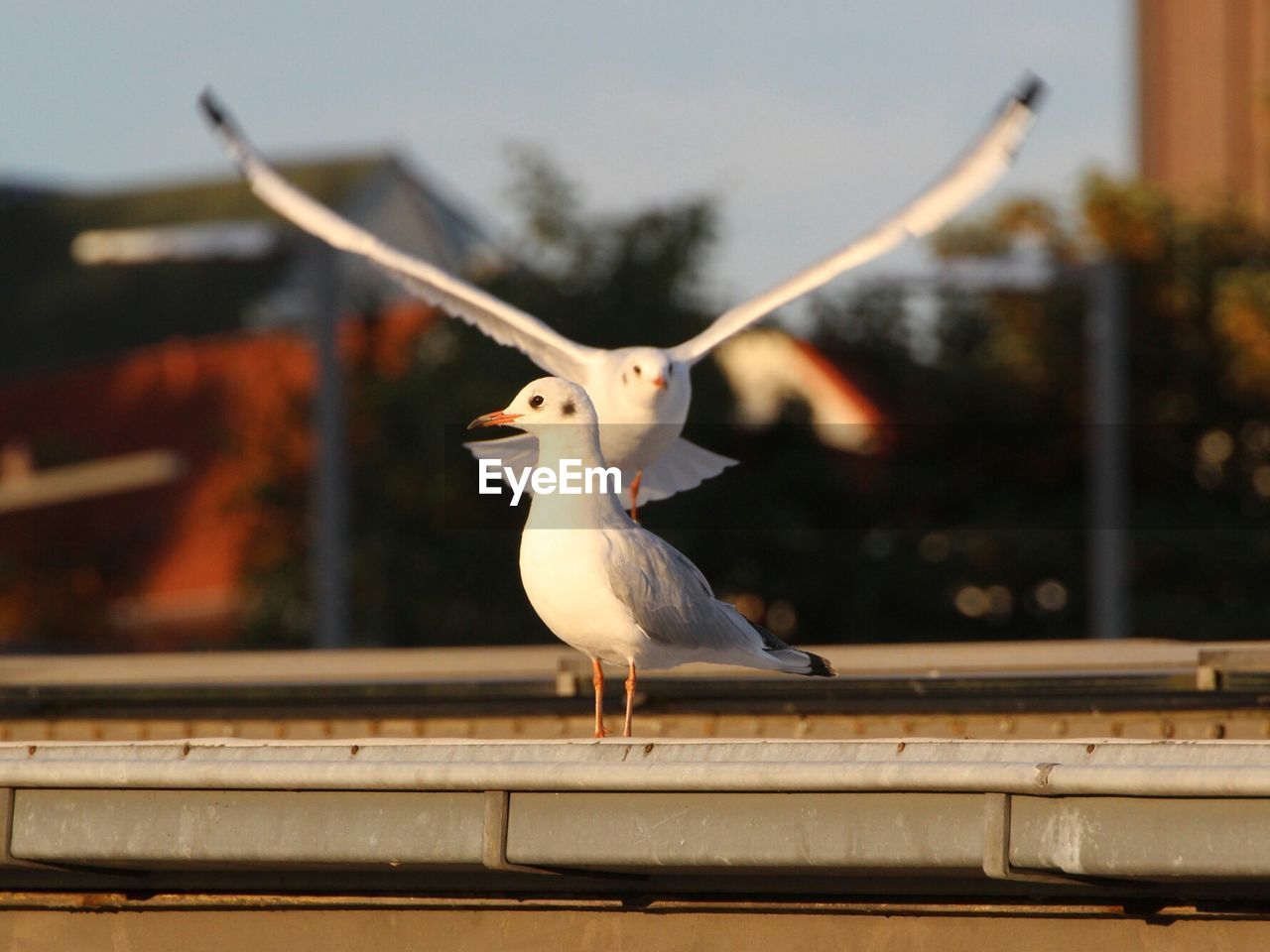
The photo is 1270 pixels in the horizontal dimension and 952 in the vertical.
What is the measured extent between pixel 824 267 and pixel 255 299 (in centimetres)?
4699

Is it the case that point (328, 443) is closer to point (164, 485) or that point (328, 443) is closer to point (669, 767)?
point (669, 767)

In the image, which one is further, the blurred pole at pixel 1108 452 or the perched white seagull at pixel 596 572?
the blurred pole at pixel 1108 452

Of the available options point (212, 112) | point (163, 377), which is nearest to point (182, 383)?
point (163, 377)

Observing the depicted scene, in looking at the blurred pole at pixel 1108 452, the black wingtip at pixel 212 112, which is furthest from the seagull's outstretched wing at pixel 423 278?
the blurred pole at pixel 1108 452

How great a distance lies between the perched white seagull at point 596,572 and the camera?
731 cm

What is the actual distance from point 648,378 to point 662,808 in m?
3.53

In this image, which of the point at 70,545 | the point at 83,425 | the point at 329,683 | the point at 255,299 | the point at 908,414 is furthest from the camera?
the point at 255,299

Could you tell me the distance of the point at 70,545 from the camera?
40.3 metres

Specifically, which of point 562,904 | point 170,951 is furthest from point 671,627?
point 170,951

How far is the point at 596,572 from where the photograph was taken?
729 cm

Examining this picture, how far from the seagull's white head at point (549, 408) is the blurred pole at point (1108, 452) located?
52.5ft

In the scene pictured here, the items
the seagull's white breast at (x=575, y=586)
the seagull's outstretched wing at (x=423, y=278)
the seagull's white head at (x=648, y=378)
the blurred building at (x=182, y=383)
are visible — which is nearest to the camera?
the seagull's white breast at (x=575, y=586)

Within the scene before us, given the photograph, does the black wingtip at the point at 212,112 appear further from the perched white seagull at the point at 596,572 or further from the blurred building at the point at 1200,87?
the blurred building at the point at 1200,87

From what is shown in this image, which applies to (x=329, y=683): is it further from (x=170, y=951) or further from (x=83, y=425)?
(x=83, y=425)
